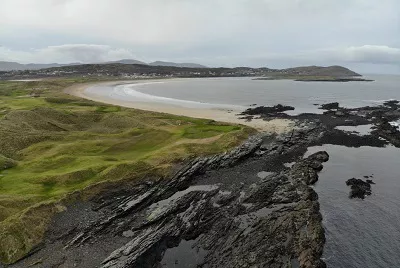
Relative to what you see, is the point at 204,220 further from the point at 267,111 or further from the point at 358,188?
the point at 267,111

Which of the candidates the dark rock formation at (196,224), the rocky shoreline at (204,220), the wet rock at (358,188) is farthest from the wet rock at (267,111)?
the wet rock at (358,188)

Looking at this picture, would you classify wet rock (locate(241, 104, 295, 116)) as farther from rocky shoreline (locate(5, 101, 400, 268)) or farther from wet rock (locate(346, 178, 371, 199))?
wet rock (locate(346, 178, 371, 199))

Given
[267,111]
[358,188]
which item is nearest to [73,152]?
[358,188]

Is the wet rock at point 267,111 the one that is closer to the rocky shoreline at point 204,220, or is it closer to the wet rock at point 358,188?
the rocky shoreline at point 204,220

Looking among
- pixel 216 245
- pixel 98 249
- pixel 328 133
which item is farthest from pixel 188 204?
pixel 328 133

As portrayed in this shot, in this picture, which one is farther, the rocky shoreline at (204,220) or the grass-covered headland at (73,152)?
the grass-covered headland at (73,152)
